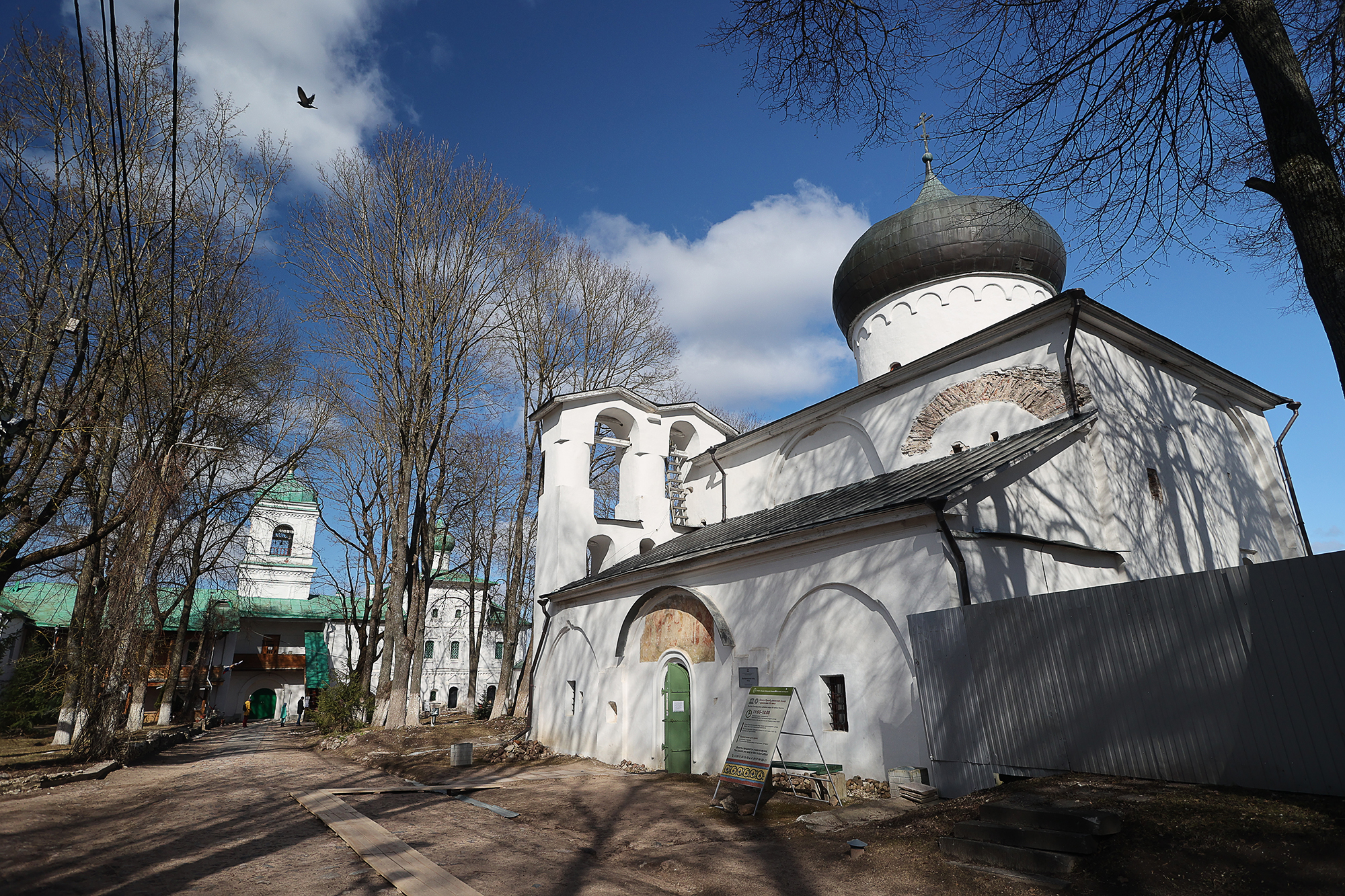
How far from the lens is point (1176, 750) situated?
591 centimetres

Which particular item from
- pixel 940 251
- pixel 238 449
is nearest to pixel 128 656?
pixel 238 449

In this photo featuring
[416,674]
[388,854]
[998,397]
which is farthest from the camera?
[416,674]

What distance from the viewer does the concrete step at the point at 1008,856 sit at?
4930 mm

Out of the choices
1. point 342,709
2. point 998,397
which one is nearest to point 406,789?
point 342,709

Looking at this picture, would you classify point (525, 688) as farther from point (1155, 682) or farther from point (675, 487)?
point (1155, 682)

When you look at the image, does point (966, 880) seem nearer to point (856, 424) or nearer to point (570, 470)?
point (856, 424)

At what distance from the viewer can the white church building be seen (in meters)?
9.22

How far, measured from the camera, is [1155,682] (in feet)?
20.1

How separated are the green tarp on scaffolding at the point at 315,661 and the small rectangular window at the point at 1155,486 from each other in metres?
38.0

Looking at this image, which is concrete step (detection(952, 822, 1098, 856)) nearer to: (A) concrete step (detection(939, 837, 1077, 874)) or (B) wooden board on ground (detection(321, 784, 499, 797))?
(A) concrete step (detection(939, 837, 1077, 874))

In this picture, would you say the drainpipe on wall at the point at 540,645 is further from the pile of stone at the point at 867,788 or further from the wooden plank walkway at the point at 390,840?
the pile of stone at the point at 867,788

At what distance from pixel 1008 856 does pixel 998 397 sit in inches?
349

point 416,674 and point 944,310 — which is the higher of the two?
point 944,310

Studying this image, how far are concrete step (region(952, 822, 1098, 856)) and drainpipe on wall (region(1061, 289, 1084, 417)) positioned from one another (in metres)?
7.50
